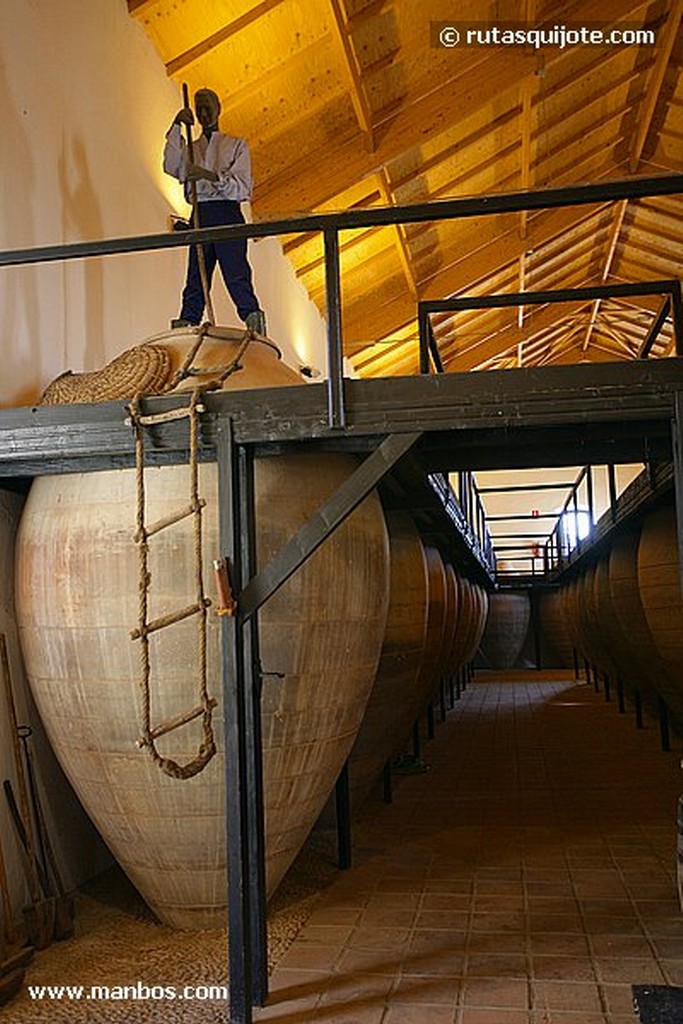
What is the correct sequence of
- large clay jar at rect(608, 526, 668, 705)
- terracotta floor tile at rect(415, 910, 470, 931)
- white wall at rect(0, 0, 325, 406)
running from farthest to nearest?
large clay jar at rect(608, 526, 668, 705), white wall at rect(0, 0, 325, 406), terracotta floor tile at rect(415, 910, 470, 931)

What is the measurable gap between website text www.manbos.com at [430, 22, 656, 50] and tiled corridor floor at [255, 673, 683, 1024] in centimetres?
596

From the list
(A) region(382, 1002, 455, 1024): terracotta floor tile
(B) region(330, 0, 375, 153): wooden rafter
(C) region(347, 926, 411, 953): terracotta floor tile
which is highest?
(B) region(330, 0, 375, 153): wooden rafter

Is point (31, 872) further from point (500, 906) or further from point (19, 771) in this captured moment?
point (500, 906)

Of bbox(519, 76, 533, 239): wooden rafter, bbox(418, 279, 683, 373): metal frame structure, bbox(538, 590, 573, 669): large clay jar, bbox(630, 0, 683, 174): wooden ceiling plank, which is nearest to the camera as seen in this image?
bbox(418, 279, 683, 373): metal frame structure

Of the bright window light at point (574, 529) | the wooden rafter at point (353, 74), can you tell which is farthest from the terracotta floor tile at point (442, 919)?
the bright window light at point (574, 529)

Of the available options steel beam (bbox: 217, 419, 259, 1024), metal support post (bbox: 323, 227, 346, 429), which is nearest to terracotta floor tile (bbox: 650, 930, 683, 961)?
steel beam (bbox: 217, 419, 259, 1024)

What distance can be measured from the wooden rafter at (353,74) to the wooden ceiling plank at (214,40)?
0.49 m

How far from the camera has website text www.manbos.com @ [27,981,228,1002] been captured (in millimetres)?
3361

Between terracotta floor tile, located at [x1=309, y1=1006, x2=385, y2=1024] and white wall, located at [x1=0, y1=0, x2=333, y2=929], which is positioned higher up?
white wall, located at [x1=0, y1=0, x2=333, y2=929]

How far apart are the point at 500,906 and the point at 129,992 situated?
1.64 meters

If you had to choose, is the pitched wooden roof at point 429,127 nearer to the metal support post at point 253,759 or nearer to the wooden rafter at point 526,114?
the wooden rafter at point 526,114

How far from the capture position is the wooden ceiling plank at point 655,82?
9067 millimetres

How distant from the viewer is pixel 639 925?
389 cm

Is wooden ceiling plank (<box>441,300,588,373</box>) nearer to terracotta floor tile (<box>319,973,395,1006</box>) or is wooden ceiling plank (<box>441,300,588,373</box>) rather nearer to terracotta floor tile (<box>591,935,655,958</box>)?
terracotta floor tile (<box>591,935,655,958</box>)
